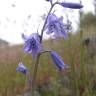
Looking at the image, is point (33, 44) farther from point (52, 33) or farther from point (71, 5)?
point (71, 5)

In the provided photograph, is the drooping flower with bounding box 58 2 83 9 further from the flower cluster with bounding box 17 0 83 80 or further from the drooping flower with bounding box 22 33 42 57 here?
the drooping flower with bounding box 22 33 42 57

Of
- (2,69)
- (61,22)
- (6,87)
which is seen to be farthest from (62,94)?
(61,22)

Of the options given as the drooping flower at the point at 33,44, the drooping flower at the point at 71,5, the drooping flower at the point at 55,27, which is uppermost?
the drooping flower at the point at 71,5

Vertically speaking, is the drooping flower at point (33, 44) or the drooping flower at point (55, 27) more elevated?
the drooping flower at point (55, 27)

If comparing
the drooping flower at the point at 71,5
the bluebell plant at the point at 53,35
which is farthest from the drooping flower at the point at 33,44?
the drooping flower at the point at 71,5

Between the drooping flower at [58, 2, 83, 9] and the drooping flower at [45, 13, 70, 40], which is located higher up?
the drooping flower at [58, 2, 83, 9]

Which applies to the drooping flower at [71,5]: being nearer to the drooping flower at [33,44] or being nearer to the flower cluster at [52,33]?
the flower cluster at [52,33]

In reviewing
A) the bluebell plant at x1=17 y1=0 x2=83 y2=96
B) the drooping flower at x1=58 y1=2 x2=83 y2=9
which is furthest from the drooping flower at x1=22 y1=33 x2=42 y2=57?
the drooping flower at x1=58 y1=2 x2=83 y2=9

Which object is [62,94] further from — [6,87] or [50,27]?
[50,27]
